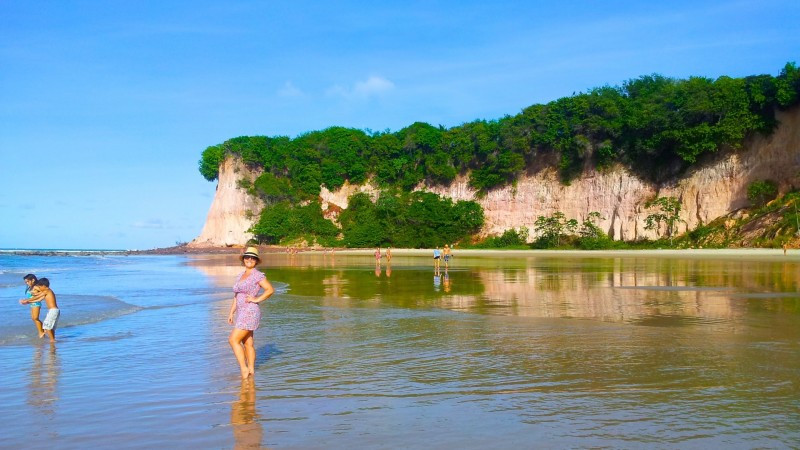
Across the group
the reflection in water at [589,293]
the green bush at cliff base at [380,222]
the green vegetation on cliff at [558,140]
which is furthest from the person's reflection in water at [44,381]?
the green bush at cliff base at [380,222]

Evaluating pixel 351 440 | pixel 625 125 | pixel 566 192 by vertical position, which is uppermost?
pixel 625 125

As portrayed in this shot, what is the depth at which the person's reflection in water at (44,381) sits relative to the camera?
6426mm

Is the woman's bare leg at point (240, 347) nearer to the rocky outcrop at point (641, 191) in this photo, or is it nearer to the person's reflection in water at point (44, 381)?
the person's reflection in water at point (44, 381)

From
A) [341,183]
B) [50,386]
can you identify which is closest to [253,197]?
[341,183]

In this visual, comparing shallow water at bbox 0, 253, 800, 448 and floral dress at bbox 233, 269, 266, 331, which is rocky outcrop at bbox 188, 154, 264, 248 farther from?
floral dress at bbox 233, 269, 266, 331

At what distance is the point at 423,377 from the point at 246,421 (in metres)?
2.39

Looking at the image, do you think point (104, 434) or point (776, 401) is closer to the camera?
point (104, 434)

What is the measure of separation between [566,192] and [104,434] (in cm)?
6030

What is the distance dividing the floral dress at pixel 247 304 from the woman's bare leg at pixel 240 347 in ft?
0.24

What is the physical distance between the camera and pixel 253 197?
8562 centimetres

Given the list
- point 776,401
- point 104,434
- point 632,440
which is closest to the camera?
point 632,440

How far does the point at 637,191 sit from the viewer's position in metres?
57.2

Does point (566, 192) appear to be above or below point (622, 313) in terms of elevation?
above

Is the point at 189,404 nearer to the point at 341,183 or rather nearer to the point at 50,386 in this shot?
the point at 50,386
